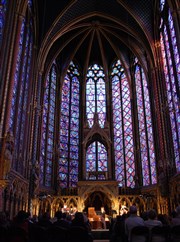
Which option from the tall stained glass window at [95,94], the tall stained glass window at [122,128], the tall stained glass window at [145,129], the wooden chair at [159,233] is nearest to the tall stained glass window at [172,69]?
the tall stained glass window at [145,129]

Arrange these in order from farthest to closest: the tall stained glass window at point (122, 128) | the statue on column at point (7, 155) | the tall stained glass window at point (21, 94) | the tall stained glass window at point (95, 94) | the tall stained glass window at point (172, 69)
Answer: the tall stained glass window at point (95, 94) → the tall stained glass window at point (122, 128) → the tall stained glass window at point (172, 69) → the tall stained glass window at point (21, 94) → the statue on column at point (7, 155)

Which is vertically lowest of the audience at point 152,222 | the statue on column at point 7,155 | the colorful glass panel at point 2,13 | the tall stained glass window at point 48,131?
the audience at point 152,222

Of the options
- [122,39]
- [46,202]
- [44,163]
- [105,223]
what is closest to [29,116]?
[44,163]

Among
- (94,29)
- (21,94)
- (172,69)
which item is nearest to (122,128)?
(172,69)

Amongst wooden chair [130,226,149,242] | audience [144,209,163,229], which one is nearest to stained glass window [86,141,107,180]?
audience [144,209,163,229]

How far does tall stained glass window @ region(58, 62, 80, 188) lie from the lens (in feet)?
77.3

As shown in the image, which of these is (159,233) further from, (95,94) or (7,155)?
(95,94)

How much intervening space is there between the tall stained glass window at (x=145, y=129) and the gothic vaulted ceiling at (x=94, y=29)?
2576mm

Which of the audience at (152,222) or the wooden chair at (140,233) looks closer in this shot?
the wooden chair at (140,233)

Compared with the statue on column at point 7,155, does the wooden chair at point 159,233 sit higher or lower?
lower

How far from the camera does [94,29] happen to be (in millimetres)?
25766

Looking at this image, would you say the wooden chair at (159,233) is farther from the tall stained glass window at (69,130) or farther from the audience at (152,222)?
the tall stained glass window at (69,130)

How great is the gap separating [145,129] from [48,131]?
8570mm

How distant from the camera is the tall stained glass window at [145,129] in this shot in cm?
2168
